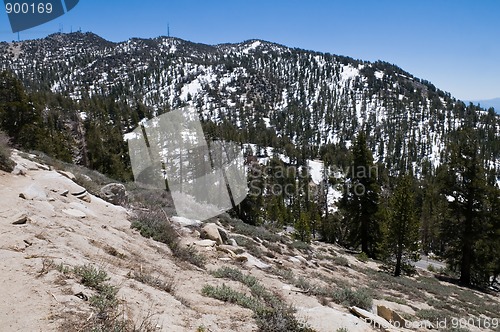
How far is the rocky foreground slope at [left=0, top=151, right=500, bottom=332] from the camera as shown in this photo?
432 centimetres

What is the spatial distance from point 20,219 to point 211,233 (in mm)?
6780

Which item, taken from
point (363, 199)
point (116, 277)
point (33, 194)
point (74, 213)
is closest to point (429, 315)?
point (116, 277)

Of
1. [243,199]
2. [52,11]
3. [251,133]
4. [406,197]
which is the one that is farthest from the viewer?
[251,133]

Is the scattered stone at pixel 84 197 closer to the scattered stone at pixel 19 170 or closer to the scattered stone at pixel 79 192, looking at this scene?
the scattered stone at pixel 79 192

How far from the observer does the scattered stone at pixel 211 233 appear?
12.4 meters

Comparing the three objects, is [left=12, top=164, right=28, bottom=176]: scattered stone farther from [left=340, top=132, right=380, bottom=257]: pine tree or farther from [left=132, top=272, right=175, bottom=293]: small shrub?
[left=340, top=132, right=380, bottom=257]: pine tree

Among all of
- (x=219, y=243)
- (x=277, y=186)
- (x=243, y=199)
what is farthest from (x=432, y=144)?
(x=219, y=243)

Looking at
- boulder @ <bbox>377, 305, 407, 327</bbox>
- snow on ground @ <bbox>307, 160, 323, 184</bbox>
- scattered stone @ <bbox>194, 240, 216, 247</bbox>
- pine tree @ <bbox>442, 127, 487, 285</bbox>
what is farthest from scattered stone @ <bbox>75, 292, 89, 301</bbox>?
snow on ground @ <bbox>307, 160, 323, 184</bbox>

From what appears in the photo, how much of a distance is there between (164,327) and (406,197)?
2050 centimetres

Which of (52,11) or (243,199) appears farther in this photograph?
(243,199)

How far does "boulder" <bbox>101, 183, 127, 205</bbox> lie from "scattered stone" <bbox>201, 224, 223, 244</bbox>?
3505 mm

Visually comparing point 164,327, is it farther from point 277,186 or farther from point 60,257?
point 277,186

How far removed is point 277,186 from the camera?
7781 cm

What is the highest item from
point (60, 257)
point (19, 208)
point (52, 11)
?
point (52, 11)
